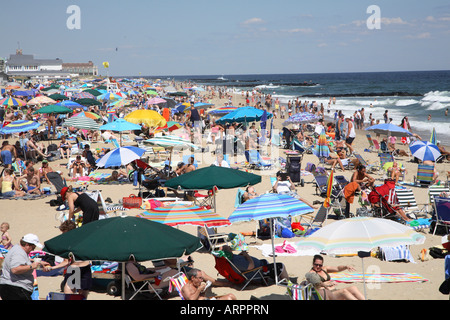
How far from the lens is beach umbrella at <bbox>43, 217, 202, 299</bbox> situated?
4773mm

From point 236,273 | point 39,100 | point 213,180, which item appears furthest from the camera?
point 39,100

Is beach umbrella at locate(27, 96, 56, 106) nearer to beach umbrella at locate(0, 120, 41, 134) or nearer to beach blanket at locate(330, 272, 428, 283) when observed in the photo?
beach umbrella at locate(0, 120, 41, 134)

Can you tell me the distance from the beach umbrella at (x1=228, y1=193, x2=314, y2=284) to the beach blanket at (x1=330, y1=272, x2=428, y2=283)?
2.95ft

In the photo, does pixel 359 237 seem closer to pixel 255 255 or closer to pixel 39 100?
pixel 255 255

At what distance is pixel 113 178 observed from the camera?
13.0m

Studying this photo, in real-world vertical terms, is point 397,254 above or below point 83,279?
below

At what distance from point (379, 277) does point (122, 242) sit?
3.63 meters

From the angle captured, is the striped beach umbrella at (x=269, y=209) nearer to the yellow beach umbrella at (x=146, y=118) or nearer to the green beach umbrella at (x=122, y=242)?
A: the green beach umbrella at (x=122, y=242)

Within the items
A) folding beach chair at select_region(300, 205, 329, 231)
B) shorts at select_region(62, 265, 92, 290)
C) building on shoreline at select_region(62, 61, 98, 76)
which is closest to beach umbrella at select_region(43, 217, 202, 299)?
shorts at select_region(62, 265, 92, 290)

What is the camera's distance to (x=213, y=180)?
7906 mm

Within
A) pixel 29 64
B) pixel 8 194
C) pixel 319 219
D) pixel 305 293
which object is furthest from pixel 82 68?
pixel 305 293

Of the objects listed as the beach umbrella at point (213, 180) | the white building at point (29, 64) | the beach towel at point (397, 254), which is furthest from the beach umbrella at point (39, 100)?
the white building at point (29, 64)
